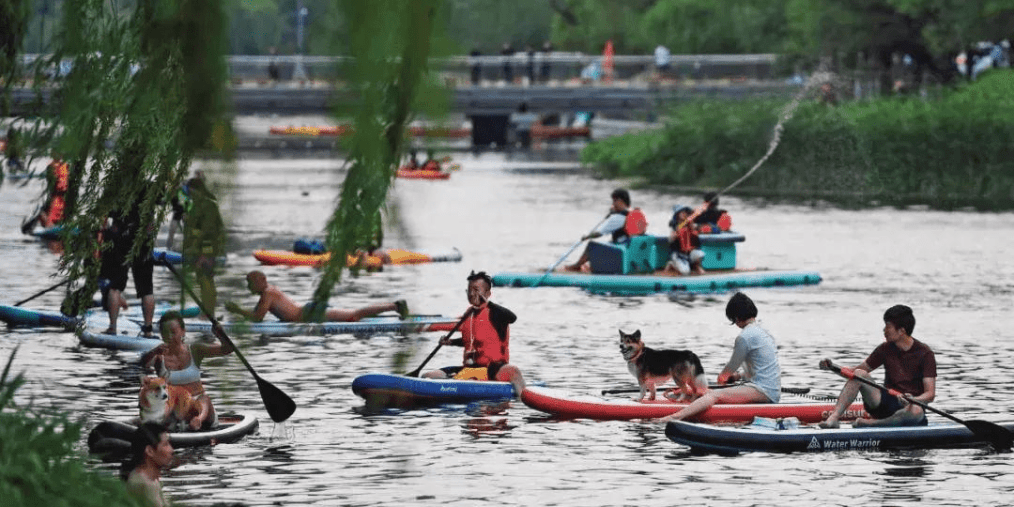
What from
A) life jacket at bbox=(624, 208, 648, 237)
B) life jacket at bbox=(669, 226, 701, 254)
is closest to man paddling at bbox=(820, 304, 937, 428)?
life jacket at bbox=(624, 208, 648, 237)

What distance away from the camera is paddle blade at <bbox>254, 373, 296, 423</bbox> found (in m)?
17.8

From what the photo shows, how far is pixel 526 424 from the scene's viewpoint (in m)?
19.1

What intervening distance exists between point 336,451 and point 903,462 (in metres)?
4.49

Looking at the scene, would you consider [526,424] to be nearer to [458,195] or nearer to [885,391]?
[885,391]

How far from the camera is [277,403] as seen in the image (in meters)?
17.9

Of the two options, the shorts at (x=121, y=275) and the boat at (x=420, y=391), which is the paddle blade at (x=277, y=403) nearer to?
the boat at (x=420, y=391)

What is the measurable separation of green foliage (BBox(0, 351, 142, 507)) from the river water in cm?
86

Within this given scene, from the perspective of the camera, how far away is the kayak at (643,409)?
1839 centimetres

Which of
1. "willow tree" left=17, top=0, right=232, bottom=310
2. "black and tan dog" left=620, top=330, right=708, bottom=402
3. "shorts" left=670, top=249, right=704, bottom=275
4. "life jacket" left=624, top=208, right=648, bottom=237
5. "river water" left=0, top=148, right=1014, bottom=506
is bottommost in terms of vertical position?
"river water" left=0, top=148, right=1014, bottom=506

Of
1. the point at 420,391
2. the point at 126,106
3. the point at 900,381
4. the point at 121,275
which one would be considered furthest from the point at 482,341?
the point at 126,106

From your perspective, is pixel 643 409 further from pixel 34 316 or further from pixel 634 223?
pixel 634 223

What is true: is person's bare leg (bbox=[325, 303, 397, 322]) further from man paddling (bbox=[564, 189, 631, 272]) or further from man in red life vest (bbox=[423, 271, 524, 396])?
man paddling (bbox=[564, 189, 631, 272])

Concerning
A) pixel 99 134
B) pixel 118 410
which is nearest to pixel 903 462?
pixel 118 410

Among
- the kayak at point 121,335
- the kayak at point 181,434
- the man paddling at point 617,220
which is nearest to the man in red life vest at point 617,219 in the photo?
the man paddling at point 617,220
